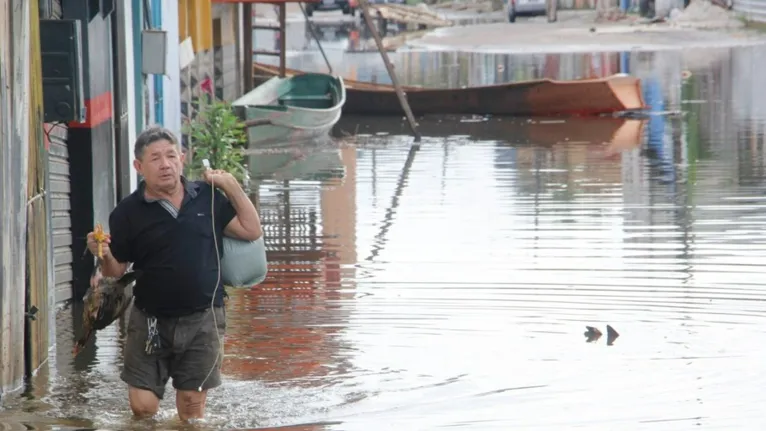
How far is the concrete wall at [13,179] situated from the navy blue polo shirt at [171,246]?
112 centimetres

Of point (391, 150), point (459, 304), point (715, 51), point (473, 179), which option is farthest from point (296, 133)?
point (715, 51)

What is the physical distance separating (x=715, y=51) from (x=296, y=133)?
2676 cm

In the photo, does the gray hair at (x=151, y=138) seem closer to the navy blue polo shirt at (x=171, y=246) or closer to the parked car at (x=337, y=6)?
the navy blue polo shirt at (x=171, y=246)

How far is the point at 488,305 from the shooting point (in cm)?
1096

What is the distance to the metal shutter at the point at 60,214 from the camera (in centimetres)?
1062

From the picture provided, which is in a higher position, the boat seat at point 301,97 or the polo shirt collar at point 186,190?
the polo shirt collar at point 186,190

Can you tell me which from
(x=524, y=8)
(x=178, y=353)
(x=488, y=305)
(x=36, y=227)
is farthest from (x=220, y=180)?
(x=524, y=8)

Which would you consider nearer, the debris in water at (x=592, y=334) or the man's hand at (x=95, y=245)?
the man's hand at (x=95, y=245)

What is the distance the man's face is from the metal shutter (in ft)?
11.8

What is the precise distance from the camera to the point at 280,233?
14.6m

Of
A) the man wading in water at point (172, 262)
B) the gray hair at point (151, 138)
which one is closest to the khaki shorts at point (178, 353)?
the man wading in water at point (172, 262)

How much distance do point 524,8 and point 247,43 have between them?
130 ft

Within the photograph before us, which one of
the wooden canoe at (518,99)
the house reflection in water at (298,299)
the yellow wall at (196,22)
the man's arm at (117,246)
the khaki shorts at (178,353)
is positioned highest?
the yellow wall at (196,22)

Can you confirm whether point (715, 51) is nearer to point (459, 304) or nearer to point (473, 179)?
point (473, 179)
